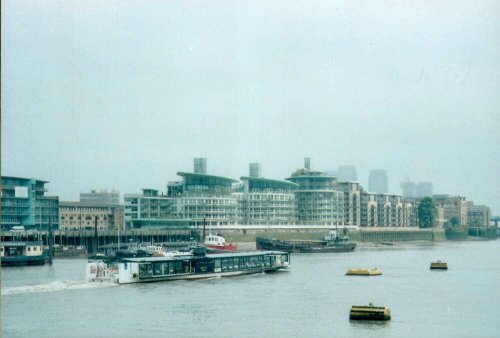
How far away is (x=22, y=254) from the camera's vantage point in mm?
62094

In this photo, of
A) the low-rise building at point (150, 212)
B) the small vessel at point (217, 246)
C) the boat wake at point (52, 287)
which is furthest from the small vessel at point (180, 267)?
the low-rise building at point (150, 212)

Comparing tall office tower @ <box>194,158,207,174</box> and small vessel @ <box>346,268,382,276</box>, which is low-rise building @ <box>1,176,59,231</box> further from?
small vessel @ <box>346,268,382,276</box>

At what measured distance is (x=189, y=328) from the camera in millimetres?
27703

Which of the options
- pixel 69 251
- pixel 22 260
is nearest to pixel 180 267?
pixel 22 260

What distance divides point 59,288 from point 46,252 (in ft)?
98.3

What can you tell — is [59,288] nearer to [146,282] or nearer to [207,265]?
[146,282]

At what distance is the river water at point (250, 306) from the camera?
27.4 m

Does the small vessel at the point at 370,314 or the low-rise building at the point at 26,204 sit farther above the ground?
the low-rise building at the point at 26,204

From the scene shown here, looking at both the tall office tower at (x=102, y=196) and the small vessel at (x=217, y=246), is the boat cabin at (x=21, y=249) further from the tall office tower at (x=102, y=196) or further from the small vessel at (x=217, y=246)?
the tall office tower at (x=102, y=196)

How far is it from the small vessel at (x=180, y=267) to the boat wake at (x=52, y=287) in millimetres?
840

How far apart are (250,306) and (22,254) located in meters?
33.4

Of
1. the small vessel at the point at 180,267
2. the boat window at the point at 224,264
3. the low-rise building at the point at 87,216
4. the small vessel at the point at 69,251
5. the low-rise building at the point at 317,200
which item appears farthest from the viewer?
the low-rise building at the point at 317,200

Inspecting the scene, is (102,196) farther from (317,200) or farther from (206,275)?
(206,275)

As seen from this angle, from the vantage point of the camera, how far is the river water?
2736cm
